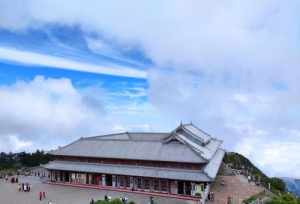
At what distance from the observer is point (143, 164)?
42250 millimetres

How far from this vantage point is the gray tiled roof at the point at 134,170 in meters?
37.9

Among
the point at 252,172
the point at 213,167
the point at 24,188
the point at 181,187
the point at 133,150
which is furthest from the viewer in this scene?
the point at 252,172

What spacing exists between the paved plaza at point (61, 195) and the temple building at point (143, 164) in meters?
1.82

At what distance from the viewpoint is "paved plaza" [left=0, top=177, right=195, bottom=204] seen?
1476 inches

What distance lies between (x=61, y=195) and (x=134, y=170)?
8.70m

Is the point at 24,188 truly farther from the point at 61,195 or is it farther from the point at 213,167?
the point at 213,167

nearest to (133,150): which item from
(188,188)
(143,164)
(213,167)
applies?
(143,164)

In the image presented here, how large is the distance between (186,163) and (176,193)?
3.40m

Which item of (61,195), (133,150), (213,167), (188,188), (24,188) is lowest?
(61,195)

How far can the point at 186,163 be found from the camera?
39.2 m

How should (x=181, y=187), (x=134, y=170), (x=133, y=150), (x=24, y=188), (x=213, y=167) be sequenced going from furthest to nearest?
1. (x=24, y=188)
2. (x=133, y=150)
3. (x=213, y=167)
4. (x=134, y=170)
5. (x=181, y=187)

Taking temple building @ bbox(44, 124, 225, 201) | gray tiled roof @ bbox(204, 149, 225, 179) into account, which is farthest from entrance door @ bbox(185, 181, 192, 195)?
gray tiled roof @ bbox(204, 149, 225, 179)

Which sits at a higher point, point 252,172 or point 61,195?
point 252,172

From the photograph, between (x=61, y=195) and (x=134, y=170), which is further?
(x=134, y=170)
